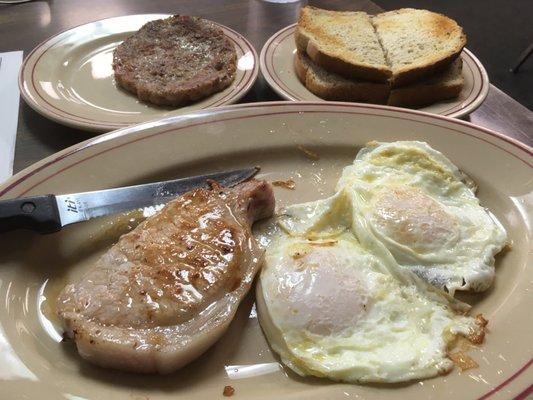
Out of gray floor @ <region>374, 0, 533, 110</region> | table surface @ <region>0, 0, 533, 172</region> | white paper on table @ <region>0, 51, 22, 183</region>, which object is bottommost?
gray floor @ <region>374, 0, 533, 110</region>

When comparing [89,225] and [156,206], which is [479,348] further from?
[89,225]

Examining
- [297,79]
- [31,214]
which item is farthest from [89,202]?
[297,79]

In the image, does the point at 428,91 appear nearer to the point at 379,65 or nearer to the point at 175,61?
the point at 379,65

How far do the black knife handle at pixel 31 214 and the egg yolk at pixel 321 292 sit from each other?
779 millimetres

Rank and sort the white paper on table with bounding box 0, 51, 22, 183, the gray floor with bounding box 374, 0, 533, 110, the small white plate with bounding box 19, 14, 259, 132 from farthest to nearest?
the gray floor with bounding box 374, 0, 533, 110 → the small white plate with bounding box 19, 14, 259, 132 → the white paper on table with bounding box 0, 51, 22, 183

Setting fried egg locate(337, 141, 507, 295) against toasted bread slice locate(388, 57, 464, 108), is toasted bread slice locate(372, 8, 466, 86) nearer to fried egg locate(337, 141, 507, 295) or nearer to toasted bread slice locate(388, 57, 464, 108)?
toasted bread slice locate(388, 57, 464, 108)

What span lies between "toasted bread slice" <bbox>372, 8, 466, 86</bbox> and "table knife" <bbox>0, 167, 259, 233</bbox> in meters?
1.12

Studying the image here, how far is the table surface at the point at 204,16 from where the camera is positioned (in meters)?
2.59

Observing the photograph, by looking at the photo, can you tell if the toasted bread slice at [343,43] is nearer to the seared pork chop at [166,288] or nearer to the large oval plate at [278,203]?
the large oval plate at [278,203]

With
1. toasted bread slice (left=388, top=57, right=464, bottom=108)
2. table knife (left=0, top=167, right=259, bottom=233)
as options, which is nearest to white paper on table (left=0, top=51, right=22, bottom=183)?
table knife (left=0, top=167, right=259, bottom=233)

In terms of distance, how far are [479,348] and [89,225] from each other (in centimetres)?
135

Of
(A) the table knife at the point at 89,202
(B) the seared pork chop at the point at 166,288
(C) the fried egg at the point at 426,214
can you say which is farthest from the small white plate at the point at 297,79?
(B) the seared pork chop at the point at 166,288

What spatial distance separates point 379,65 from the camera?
2.72 m

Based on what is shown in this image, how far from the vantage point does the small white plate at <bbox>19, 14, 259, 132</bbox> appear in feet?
8.00
